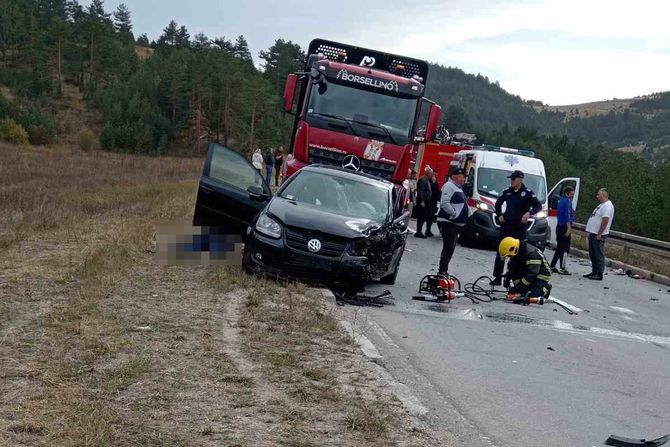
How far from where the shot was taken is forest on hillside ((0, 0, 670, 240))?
68062 mm

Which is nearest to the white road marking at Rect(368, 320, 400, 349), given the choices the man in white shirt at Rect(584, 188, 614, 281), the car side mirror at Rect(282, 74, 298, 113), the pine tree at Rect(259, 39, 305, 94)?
the car side mirror at Rect(282, 74, 298, 113)

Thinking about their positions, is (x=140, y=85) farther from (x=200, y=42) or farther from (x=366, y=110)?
(x=366, y=110)

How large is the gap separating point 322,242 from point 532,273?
347cm

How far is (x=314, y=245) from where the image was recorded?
916 cm

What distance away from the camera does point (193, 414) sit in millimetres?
4332

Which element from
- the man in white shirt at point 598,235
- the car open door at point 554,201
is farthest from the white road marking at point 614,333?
the car open door at point 554,201

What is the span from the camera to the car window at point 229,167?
1068 cm

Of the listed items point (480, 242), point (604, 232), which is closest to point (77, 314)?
point (604, 232)

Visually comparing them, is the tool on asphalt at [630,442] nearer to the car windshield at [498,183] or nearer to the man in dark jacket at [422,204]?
the car windshield at [498,183]

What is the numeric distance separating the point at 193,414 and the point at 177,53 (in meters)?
95.5

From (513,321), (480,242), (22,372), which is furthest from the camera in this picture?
(480,242)

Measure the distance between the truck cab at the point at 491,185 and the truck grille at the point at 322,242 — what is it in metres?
9.16

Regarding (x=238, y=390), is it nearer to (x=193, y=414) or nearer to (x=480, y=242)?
(x=193, y=414)

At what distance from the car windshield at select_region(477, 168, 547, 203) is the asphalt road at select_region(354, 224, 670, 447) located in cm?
756
